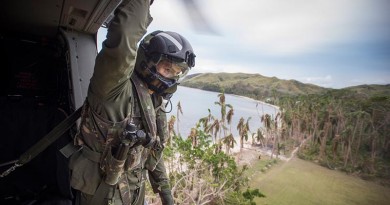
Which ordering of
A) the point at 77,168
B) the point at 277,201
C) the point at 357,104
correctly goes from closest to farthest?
the point at 77,168 < the point at 277,201 < the point at 357,104

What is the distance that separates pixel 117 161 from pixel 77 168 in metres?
0.31

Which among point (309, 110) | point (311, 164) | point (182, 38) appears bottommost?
point (311, 164)

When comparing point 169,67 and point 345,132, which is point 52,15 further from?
point 345,132

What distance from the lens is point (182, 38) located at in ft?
6.40

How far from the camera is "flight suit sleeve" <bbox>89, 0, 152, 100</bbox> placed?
1073 mm

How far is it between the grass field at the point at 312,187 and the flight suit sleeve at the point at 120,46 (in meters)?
13.6

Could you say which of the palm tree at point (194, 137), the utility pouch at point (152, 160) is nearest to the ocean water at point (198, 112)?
the utility pouch at point (152, 160)

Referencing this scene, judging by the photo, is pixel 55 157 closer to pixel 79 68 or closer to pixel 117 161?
pixel 79 68

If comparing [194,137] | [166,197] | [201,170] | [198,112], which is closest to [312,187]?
[201,170]

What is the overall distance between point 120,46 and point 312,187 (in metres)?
19.8

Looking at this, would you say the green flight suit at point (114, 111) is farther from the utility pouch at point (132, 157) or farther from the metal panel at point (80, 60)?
the metal panel at point (80, 60)

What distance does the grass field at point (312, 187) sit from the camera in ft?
48.4

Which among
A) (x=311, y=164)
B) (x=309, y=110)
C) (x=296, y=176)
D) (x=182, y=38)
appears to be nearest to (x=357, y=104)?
(x=309, y=110)

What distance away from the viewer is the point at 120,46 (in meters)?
1.06
